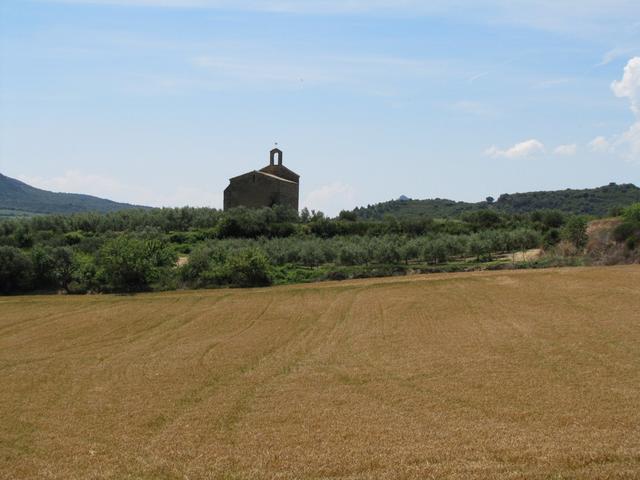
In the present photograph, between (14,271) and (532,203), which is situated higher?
(532,203)

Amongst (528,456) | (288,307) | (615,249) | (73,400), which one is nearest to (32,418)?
(73,400)

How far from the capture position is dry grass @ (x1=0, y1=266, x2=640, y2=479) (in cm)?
1117

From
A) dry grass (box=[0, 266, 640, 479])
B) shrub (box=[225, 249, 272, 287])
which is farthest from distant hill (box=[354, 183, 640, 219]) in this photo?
dry grass (box=[0, 266, 640, 479])

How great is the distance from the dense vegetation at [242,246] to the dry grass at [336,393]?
17.0 metres

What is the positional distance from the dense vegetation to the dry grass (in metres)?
17.0

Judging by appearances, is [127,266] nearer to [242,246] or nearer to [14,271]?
[14,271]

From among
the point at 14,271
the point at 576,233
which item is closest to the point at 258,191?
the point at 14,271

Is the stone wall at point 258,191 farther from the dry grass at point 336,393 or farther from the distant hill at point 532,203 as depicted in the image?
the distant hill at point 532,203

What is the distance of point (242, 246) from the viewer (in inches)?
2404

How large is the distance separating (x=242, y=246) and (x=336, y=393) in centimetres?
4548

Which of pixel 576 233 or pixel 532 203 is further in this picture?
pixel 532 203

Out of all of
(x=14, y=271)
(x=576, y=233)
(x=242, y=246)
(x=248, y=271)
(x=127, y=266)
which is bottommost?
(x=14, y=271)

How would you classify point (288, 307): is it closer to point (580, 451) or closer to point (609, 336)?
point (609, 336)

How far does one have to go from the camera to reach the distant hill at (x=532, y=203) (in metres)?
138
